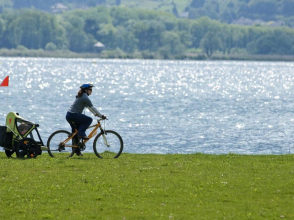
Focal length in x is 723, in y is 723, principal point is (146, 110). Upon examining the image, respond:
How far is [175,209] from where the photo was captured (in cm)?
1372

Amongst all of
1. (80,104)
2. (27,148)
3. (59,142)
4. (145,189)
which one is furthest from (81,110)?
(145,189)

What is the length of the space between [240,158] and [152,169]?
445 cm

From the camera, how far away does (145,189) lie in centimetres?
1563

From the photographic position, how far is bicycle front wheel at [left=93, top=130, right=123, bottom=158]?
21781 millimetres

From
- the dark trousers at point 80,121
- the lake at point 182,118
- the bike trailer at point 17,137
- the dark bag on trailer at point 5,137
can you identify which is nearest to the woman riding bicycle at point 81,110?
the dark trousers at point 80,121

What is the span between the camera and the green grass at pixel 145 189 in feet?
44.2

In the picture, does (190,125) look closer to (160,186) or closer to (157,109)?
(157,109)

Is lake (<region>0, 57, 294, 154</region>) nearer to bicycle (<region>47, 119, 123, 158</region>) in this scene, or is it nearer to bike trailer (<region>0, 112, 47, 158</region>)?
bicycle (<region>47, 119, 123, 158</region>)

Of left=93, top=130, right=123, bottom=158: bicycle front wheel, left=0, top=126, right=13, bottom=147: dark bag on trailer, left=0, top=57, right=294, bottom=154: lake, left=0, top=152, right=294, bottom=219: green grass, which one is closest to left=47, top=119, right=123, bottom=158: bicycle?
left=93, top=130, right=123, bottom=158: bicycle front wheel

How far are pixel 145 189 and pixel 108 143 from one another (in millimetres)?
6322

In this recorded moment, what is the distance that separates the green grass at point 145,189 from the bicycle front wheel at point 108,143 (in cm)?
87

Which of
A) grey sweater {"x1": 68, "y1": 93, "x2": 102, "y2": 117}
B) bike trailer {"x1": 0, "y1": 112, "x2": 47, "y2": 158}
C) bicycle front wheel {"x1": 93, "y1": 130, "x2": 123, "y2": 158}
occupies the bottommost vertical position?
bicycle front wheel {"x1": 93, "y1": 130, "x2": 123, "y2": 158}

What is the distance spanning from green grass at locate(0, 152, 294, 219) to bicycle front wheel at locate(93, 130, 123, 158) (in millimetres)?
865

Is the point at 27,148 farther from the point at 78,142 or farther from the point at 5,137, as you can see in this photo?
the point at 78,142
